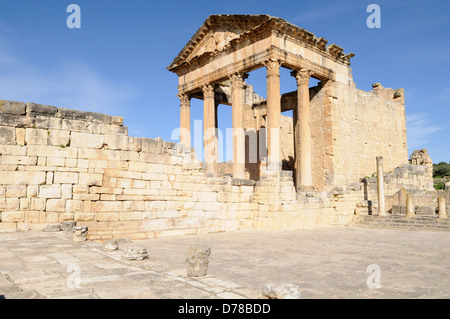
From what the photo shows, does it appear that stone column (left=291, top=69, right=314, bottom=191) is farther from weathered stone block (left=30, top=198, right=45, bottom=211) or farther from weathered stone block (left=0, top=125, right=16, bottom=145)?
weathered stone block (left=0, top=125, right=16, bottom=145)

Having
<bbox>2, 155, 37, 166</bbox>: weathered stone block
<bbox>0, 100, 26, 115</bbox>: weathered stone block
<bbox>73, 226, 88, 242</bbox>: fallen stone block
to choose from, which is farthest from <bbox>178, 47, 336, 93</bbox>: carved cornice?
<bbox>73, 226, 88, 242</bbox>: fallen stone block

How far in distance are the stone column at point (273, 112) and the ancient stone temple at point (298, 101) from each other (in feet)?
0.15

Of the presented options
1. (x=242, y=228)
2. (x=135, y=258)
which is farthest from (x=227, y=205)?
(x=135, y=258)

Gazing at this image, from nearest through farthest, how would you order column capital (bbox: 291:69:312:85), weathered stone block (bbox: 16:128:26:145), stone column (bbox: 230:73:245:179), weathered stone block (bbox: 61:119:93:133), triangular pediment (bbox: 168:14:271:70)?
weathered stone block (bbox: 16:128:26:145) < weathered stone block (bbox: 61:119:93:133) < triangular pediment (bbox: 168:14:271:70) < column capital (bbox: 291:69:312:85) < stone column (bbox: 230:73:245:179)

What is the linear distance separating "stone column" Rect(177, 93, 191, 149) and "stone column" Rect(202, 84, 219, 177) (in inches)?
64.3

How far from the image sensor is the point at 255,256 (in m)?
6.58

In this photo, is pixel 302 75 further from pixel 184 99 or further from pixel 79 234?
pixel 79 234

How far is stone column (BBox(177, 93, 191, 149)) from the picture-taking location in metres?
22.3

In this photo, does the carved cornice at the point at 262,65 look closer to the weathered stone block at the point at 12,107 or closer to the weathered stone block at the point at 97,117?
the weathered stone block at the point at 97,117

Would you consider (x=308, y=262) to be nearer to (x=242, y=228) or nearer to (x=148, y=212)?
(x=148, y=212)

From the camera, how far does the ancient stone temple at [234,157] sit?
812 cm

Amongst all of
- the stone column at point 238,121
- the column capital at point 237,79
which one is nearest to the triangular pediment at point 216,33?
the column capital at point 237,79

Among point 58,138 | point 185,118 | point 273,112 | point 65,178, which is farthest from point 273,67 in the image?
point 65,178

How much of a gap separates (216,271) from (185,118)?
58.6 feet
